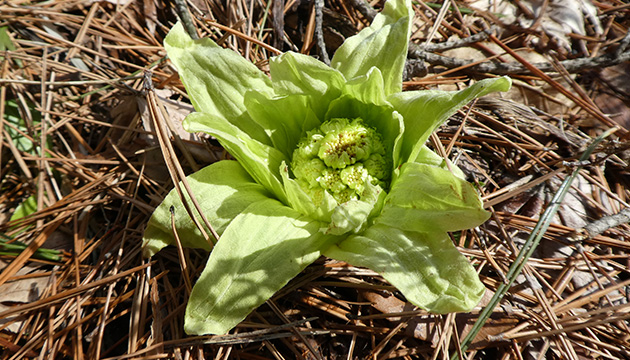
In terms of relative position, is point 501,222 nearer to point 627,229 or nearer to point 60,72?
point 627,229

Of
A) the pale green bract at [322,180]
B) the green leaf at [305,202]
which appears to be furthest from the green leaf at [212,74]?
the green leaf at [305,202]

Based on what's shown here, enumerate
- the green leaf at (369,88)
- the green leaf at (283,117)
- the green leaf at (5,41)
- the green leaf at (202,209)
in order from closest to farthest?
the green leaf at (369,88) < the green leaf at (202,209) < the green leaf at (283,117) < the green leaf at (5,41)

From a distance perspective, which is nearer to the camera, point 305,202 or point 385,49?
point 305,202

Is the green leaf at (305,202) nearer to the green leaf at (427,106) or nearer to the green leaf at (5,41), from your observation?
the green leaf at (427,106)

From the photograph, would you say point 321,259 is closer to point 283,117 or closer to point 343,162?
point 343,162

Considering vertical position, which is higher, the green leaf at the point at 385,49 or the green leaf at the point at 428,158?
the green leaf at the point at 385,49

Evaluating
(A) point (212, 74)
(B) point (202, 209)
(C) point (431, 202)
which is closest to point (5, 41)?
(A) point (212, 74)
